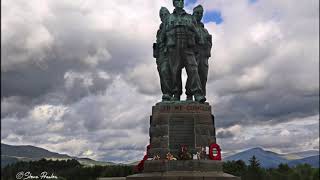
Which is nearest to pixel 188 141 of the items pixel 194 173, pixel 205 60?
pixel 194 173

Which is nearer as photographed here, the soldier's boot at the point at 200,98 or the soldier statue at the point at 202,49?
the soldier's boot at the point at 200,98

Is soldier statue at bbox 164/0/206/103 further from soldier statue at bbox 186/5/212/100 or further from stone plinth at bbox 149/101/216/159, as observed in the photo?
stone plinth at bbox 149/101/216/159

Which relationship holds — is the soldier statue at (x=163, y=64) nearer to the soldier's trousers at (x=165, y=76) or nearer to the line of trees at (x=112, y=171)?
the soldier's trousers at (x=165, y=76)

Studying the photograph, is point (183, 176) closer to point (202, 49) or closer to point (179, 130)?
point (179, 130)

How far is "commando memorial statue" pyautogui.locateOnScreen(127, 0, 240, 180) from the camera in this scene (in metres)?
25.7

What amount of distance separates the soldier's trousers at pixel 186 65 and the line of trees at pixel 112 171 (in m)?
21.3

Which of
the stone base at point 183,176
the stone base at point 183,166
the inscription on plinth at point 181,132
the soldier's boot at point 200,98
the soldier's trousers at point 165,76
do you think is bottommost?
the stone base at point 183,176

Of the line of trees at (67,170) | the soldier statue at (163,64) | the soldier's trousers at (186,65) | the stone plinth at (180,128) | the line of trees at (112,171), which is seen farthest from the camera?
the line of trees at (112,171)

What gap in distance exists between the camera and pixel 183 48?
96.0 feet

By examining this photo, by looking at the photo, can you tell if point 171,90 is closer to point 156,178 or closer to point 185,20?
point 185,20

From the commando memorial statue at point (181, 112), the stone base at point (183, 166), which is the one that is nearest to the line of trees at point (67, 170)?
the commando memorial statue at point (181, 112)

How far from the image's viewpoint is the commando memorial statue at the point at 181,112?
25719 millimetres

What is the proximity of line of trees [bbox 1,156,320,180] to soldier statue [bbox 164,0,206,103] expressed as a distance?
21.3m

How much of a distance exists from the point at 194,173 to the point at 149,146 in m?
4.24
